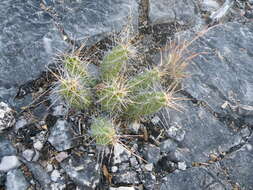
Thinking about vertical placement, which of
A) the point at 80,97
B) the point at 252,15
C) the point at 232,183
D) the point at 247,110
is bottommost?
the point at 232,183

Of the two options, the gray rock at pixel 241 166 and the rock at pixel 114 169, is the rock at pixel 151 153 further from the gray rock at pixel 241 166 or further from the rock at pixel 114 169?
the gray rock at pixel 241 166

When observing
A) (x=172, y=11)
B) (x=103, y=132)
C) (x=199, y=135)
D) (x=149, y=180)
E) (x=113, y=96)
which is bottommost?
(x=149, y=180)

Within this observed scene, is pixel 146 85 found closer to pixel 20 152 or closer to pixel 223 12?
pixel 20 152

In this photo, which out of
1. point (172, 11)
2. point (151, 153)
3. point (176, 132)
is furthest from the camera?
point (172, 11)

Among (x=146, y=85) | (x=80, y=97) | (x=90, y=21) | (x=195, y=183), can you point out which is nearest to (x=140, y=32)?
(x=90, y=21)

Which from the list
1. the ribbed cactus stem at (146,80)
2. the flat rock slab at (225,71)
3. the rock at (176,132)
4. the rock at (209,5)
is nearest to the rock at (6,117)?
the ribbed cactus stem at (146,80)

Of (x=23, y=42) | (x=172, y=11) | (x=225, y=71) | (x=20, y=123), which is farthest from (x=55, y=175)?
(x=172, y=11)

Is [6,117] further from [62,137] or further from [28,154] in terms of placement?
[62,137]
